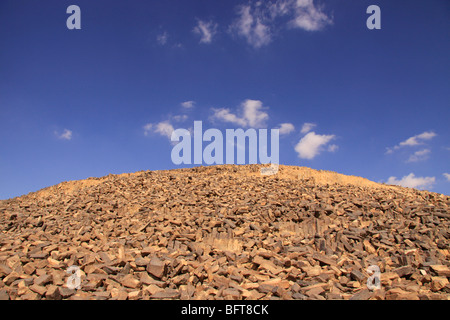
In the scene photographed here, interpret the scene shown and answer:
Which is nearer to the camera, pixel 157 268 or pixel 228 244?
pixel 157 268

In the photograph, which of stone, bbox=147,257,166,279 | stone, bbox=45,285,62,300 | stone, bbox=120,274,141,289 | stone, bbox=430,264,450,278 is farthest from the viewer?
stone, bbox=430,264,450,278

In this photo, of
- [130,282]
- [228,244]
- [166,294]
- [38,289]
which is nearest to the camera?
[166,294]

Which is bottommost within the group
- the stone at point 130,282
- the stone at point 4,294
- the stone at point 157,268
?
the stone at point 4,294

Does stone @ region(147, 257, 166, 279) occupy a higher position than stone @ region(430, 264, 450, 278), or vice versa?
stone @ region(147, 257, 166, 279)

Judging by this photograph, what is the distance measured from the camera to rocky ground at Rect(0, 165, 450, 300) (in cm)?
539

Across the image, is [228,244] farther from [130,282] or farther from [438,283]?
[438,283]

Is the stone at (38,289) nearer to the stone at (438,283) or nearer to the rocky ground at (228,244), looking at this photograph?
the rocky ground at (228,244)

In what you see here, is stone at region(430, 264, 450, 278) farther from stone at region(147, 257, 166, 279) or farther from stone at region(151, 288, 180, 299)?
stone at region(147, 257, 166, 279)

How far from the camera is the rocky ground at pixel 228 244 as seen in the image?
5.39 m

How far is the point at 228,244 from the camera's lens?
8047 millimetres

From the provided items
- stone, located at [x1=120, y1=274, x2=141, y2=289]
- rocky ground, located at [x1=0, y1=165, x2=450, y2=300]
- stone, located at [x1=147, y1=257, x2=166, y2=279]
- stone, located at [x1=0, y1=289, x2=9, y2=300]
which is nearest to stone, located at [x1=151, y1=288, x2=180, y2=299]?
rocky ground, located at [x1=0, y1=165, x2=450, y2=300]

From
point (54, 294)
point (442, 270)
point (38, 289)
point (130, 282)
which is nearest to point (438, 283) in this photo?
point (442, 270)

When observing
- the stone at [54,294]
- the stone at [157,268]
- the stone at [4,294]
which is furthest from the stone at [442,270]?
the stone at [4,294]
